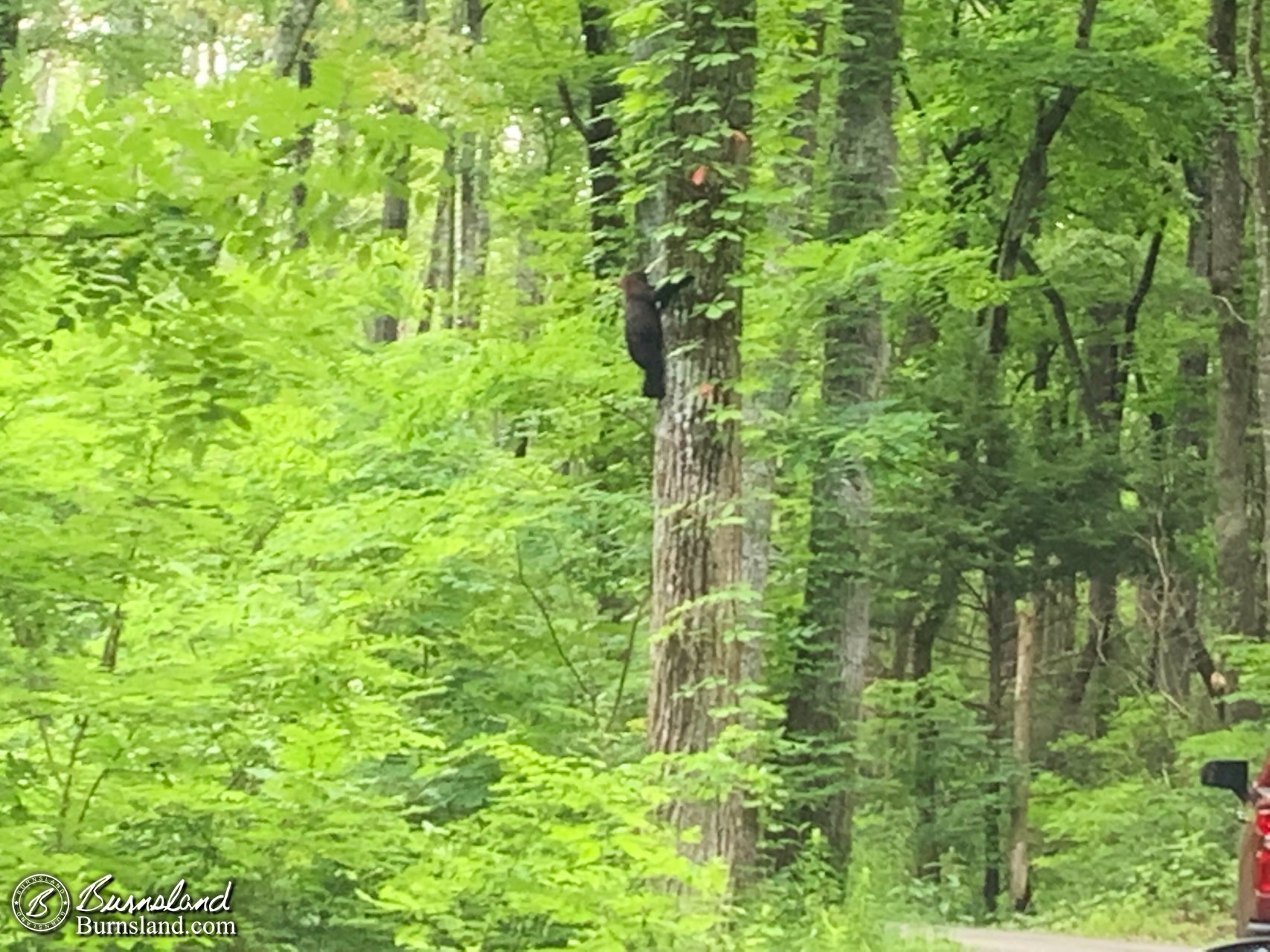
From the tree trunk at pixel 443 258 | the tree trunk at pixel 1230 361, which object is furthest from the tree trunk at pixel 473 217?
the tree trunk at pixel 1230 361

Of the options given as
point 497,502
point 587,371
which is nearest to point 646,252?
point 587,371

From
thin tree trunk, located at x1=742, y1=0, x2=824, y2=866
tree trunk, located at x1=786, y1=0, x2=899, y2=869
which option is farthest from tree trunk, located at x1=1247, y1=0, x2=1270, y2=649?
thin tree trunk, located at x1=742, y1=0, x2=824, y2=866

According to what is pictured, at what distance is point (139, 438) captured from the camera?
19.5ft

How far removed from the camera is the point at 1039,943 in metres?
12.2

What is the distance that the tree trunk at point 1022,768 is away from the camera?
17.9 meters

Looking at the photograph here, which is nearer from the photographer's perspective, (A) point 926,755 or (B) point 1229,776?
(B) point 1229,776

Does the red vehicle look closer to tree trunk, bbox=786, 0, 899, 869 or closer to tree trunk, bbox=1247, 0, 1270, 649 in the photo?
tree trunk, bbox=786, 0, 899, 869

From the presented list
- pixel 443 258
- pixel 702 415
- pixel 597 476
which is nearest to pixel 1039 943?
pixel 597 476

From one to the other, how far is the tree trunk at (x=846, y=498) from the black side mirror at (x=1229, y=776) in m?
5.05

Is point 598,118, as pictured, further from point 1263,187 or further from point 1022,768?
point 1022,768

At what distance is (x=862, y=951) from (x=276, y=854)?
355 cm

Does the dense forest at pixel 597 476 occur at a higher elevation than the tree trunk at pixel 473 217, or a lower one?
lower

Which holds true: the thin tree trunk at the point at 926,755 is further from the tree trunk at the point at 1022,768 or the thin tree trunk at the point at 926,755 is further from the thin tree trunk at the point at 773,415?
the thin tree trunk at the point at 773,415

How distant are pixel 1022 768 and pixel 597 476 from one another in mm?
9493
